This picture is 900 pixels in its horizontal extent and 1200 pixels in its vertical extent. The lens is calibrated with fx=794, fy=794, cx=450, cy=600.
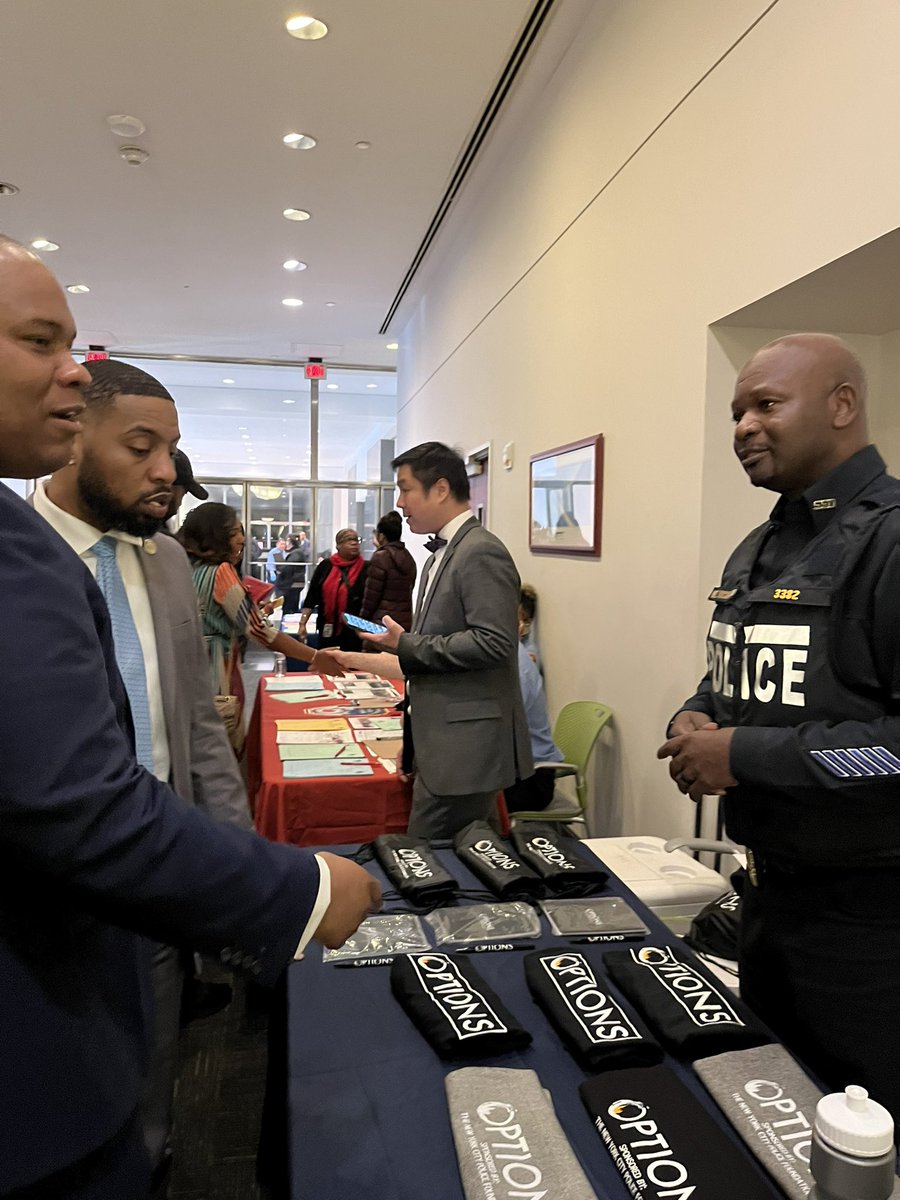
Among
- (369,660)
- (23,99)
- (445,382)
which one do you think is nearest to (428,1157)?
(369,660)

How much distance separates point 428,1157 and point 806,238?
6.52 feet

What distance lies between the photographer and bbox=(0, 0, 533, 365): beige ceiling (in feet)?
11.6

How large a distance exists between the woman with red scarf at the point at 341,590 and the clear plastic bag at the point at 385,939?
5.07 m

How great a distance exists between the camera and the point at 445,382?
6316mm

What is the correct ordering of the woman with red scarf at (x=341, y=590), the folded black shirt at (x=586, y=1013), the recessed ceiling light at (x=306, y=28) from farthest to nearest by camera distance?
the woman with red scarf at (x=341, y=590), the recessed ceiling light at (x=306, y=28), the folded black shirt at (x=586, y=1013)

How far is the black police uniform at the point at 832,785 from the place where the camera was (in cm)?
114

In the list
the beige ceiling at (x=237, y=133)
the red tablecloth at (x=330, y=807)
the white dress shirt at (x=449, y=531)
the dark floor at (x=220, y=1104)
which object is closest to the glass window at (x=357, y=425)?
the beige ceiling at (x=237, y=133)

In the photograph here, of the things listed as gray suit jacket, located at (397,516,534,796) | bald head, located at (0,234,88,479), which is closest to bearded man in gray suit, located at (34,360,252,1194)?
bald head, located at (0,234,88,479)

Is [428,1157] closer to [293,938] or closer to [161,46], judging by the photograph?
[293,938]

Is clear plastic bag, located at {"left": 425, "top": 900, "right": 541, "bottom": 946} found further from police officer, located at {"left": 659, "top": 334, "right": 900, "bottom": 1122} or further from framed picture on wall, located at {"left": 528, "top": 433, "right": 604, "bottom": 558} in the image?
framed picture on wall, located at {"left": 528, "top": 433, "right": 604, "bottom": 558}

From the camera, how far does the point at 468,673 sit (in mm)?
2426

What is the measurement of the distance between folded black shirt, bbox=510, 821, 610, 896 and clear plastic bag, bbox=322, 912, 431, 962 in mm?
261

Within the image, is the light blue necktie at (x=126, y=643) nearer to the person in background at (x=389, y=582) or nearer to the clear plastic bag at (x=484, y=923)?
the clear plastic bag at (x=484, y=923)

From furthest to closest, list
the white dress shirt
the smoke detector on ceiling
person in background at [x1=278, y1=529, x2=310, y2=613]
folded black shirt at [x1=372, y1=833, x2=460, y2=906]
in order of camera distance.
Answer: person in background at [x1=278, y1=529, x2=310, y2=613], the smoke detector on ceiling, the white dress shirt, folded black shirt at [x1=372, y1=833, x2=460, y2=906]
